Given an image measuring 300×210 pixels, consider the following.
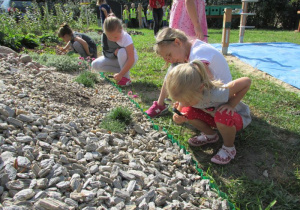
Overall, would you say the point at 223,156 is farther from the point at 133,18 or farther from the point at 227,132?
the point at 133,18

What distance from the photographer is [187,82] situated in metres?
1.75

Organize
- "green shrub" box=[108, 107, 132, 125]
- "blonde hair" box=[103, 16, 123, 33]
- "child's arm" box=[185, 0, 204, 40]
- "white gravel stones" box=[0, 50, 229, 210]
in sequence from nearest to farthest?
"white gravel stones" box=[0, 50, 229, 210], "green shrub" box=[108, 107, 132, 125], "child's arm" box=[185, 0, 204, 40], "blonde hair" box=[103, 16, 123, 33]

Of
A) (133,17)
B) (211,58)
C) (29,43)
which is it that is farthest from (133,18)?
(211,58)

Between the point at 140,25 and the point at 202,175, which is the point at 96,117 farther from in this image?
the point at 140,25

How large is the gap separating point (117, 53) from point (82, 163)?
2.37m

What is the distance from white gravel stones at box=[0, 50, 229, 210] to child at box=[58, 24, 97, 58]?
8.39 feet

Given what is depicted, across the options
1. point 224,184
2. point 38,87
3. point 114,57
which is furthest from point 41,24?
point 224,184

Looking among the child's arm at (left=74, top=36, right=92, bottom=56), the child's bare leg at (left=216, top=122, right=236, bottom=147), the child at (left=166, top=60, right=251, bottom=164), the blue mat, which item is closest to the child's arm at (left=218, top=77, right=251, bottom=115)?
the child at (left=166, top=60, right=251, bottom=164)

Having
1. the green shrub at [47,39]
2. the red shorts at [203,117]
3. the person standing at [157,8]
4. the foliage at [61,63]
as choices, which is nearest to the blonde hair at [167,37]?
the red shorts at [203,117]

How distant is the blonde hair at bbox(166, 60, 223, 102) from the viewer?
5.74ft

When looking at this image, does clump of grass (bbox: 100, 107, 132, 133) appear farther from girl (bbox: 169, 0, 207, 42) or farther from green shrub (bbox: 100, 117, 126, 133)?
girl (bbox: 169, 0, 207, 42)

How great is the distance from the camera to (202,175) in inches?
72.6

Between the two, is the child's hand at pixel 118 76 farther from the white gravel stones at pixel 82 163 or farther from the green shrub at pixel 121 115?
the green shrub at pixel 121 115

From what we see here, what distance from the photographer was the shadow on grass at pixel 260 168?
66.3 inches
